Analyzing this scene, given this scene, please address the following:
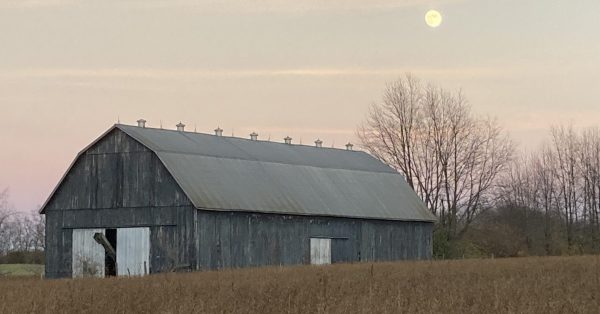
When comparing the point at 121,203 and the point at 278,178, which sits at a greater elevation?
the point at 278,178

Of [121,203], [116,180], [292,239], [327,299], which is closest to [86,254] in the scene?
[121,203]

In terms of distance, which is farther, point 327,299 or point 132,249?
point 132,249

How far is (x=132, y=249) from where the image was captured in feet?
122

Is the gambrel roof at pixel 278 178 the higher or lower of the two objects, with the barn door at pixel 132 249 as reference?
higher

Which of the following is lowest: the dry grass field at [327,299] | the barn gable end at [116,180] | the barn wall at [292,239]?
the dry grass field at [327,299]

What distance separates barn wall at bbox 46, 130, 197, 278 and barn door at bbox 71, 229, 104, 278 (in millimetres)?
283

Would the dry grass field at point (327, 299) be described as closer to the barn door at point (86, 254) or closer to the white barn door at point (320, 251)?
the barn door at point (86, 254)

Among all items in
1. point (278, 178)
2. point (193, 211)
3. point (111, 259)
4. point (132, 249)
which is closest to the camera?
point (193, 211)

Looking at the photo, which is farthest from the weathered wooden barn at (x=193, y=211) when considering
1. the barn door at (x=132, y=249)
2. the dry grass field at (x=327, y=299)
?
the dry grass field at (x=327, y=299)

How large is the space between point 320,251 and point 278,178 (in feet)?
12.1

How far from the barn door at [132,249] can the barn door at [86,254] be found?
1.00 m

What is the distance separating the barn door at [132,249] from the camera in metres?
36.9

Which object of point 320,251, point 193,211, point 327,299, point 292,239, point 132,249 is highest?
point 193,211

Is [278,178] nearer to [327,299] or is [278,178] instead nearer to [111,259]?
[111,259]
